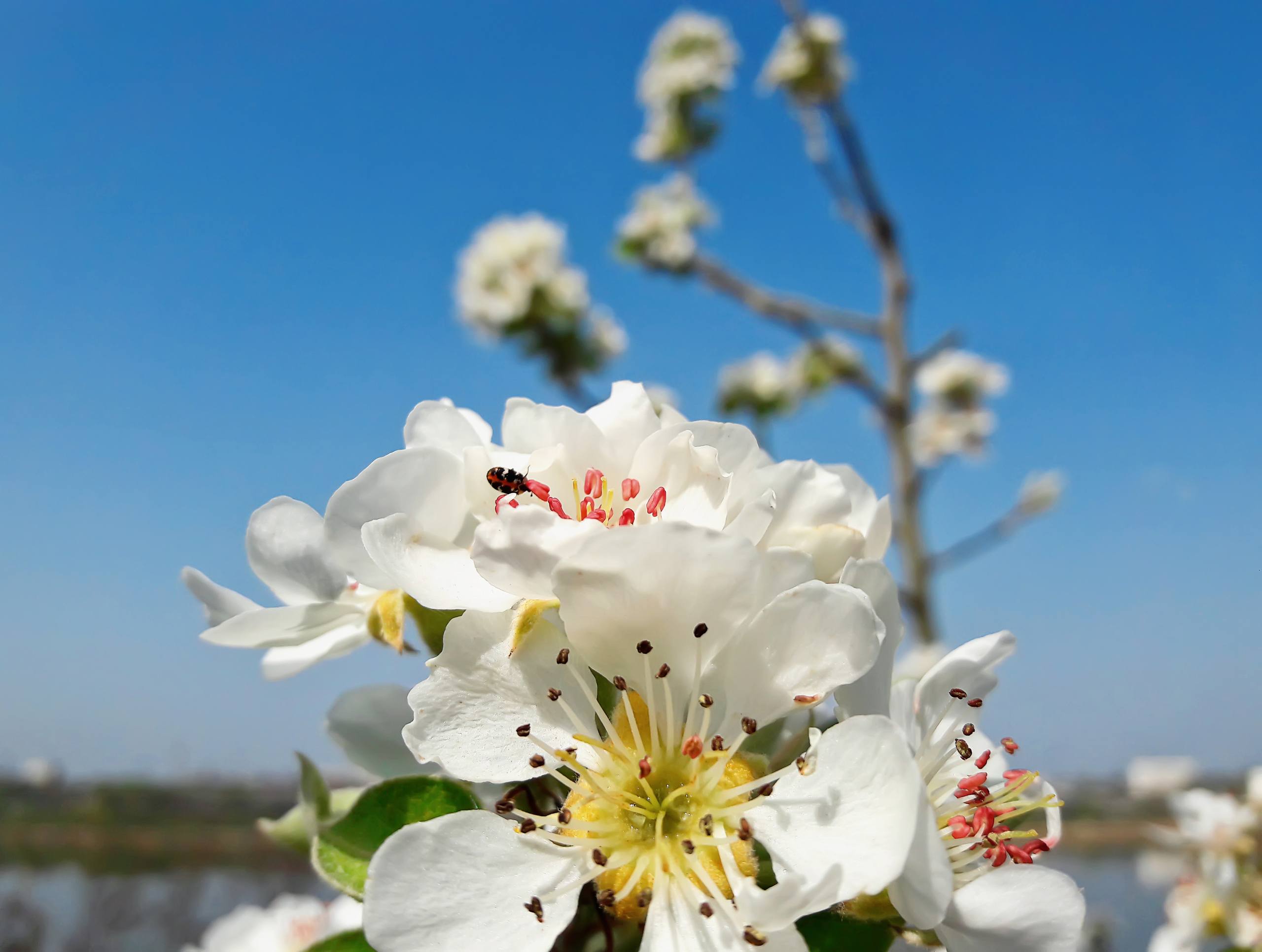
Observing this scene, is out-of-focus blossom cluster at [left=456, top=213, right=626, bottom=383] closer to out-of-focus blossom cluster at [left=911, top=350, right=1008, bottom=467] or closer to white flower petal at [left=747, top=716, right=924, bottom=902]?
out-of-focus blossom cluster at [left=911, top=350, right=1008, bottom=467]

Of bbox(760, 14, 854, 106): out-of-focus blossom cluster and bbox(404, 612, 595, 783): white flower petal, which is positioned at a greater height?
bbox(760, 14, 854, 106): out-of-focus blossom cluster

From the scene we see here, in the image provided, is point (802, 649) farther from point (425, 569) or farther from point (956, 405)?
point (956, 405)

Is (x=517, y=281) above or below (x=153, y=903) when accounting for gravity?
above

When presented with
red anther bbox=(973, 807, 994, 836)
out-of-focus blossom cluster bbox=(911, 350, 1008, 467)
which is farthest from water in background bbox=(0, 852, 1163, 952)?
red anther bbox=(973, 807, 994, 836)

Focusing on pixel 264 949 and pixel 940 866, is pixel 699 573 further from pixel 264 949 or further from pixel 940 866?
pixel 264 949

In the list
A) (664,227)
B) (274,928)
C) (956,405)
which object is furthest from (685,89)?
(274,928)

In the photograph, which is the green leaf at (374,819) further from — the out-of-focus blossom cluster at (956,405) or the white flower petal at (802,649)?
the out-of-focus blossom cluster at (956,405)
